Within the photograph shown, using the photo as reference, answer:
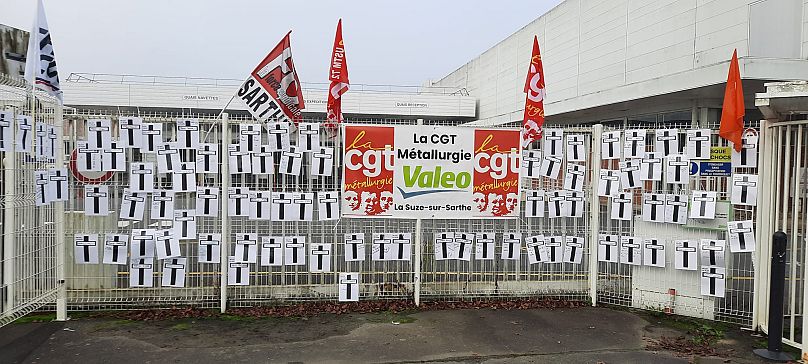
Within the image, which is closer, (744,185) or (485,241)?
(744,185)

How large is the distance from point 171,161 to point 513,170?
4.14m

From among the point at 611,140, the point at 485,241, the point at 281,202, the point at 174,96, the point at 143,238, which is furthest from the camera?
the point at 174,96

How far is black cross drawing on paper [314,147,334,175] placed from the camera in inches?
266

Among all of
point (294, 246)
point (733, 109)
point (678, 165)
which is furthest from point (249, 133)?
point (733, 109)

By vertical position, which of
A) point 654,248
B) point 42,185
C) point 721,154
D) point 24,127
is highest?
point 24,127

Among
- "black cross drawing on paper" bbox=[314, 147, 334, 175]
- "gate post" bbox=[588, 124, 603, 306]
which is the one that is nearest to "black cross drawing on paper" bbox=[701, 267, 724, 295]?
"gate post" bbox=[588, 124, 603, 306]

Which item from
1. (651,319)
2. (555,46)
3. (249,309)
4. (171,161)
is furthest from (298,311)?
(555,46)

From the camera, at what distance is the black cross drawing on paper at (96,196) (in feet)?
21.3

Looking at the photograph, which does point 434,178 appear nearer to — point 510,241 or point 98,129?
point 510,241

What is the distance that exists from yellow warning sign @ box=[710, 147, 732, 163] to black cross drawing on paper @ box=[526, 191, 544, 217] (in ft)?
6.64

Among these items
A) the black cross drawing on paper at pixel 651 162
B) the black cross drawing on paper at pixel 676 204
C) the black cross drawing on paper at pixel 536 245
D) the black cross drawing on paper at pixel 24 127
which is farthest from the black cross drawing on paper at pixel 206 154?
the black cross drawing on paper at pixel 676 204

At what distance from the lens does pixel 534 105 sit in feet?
23.6

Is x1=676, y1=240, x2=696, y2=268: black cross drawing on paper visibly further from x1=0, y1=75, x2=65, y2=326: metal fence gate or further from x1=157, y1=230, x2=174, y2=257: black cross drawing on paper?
x1=0, y1=75, x2=65, y2=326: metal fence gate

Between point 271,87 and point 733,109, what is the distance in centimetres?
524
